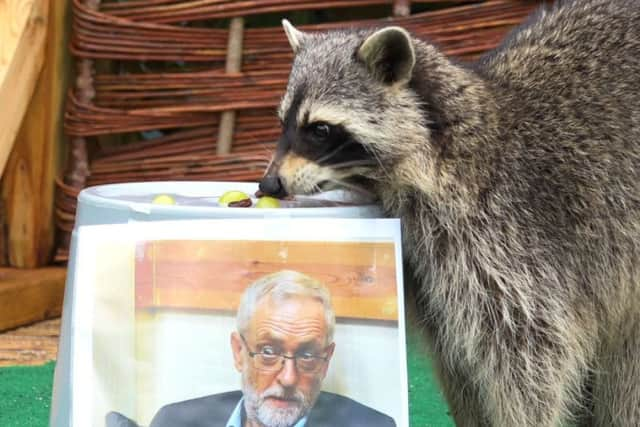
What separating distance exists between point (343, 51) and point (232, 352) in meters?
0.68

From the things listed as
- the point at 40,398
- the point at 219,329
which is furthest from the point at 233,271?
the point at 40,398

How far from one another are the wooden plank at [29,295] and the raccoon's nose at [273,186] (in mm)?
1816

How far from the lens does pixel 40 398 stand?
9.74 feet

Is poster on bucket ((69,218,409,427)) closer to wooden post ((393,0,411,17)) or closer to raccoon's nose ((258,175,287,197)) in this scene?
raccoon's nose ((258,175,287,197))

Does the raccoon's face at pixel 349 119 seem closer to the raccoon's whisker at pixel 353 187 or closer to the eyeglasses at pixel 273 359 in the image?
the raccoon's whisker at pixel 353 187

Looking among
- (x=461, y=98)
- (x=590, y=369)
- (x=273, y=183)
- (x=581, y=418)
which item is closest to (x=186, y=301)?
(x=273, y=183)

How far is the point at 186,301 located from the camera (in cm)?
181

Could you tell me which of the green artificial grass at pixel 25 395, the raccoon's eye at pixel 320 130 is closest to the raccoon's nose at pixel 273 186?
the raccoon's eye at pixel 320 130

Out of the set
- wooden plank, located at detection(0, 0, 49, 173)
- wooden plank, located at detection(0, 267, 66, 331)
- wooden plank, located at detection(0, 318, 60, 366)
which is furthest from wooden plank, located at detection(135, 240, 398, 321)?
wooden plank, located at detection(0, 267, 66, 331)

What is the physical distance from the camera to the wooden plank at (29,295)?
353 cm

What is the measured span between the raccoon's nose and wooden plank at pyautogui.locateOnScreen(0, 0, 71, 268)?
204cm

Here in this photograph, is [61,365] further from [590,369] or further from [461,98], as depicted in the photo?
[590,369]

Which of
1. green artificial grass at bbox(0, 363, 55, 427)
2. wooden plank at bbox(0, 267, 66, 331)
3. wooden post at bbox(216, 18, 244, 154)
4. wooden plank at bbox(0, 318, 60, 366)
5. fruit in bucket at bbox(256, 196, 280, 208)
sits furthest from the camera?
wooden post at bbox(216, 18, 244, 154)

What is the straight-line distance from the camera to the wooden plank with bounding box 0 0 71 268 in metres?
3.79
